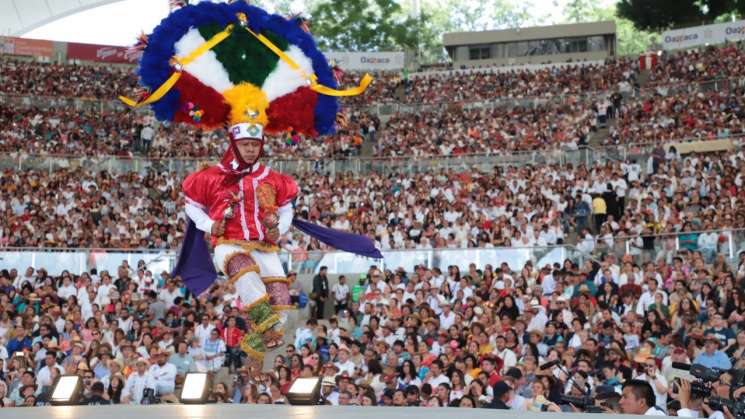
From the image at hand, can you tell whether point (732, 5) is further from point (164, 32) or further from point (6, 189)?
point (164, 32)

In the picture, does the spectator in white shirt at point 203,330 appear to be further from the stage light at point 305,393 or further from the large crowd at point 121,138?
the large crowd at point 121,138

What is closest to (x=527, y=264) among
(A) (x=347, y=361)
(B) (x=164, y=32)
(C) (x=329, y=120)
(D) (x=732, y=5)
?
(A) (x=347, y=361)

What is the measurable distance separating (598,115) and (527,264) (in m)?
14.9

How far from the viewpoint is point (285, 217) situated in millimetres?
8531

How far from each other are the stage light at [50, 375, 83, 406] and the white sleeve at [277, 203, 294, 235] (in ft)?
8.65

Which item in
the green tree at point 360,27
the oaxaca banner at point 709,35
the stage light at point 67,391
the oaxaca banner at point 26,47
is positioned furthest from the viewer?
the green tree at point 360,27

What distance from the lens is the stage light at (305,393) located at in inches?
335

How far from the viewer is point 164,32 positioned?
8.50m

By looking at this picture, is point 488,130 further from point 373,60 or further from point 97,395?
point 97,395

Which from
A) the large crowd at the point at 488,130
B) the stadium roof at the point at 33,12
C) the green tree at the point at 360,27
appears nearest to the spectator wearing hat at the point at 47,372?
the large crowd at the point at 488,130

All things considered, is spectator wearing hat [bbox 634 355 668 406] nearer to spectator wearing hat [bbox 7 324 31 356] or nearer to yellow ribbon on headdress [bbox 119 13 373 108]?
yellow ribbon on headdress [bbox 119 13 373 108]

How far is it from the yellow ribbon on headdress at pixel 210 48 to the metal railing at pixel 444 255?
738 cm

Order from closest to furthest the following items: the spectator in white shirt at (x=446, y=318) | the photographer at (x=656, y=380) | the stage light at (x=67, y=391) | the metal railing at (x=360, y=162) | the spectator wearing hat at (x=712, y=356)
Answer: the stage light at (x=67, y=391) < the photographer at (x=656, y=380) < the spectator wearing hat at (x=712, y=356) < the spectator in white shirt at (x=446, y=318) < the metal railing at (x=360, y=162)

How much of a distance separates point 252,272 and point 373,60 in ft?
109
